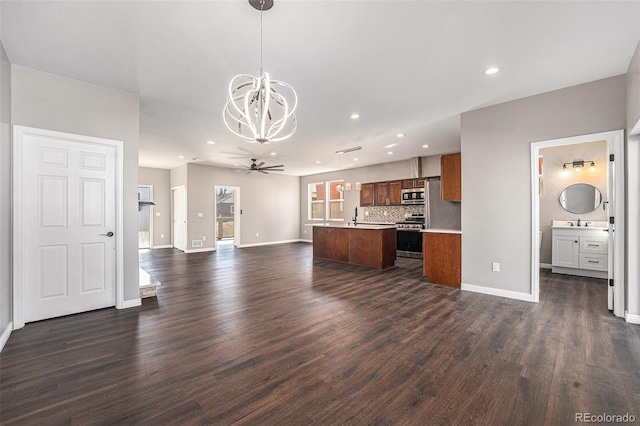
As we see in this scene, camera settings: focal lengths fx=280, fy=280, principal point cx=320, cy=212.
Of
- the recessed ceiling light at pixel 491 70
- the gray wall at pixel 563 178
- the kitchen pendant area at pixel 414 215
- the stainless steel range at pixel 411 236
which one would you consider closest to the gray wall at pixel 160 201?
the kitchen pendant area at pixel 414 215

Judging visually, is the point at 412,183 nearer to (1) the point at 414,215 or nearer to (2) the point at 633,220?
(1) the point at 414,215

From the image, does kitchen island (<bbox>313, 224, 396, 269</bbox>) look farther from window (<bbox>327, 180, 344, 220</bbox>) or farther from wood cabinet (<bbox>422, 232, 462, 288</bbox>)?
window (<bbox>327, 180, 344, 220</bbox>)

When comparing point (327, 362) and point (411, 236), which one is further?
point (411, 236)

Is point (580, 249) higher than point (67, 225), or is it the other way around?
point (67, 225)

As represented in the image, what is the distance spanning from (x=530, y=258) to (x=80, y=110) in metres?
5.89

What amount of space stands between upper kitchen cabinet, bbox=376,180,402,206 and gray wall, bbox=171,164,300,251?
13.2 ft

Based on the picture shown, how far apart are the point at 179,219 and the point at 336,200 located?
5.46m

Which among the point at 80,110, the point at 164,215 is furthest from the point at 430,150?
the point at 164,215

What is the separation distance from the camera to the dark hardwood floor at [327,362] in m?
1.71

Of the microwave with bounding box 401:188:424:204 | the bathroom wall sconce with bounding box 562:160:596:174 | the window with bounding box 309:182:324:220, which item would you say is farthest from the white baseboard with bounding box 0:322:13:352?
the window with bounding box 309:182:324:220

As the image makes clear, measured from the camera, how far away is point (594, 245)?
487 centimetres

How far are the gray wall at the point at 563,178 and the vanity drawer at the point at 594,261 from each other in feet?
2.24

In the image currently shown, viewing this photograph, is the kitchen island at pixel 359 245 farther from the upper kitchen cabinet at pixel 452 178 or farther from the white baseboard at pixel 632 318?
the white baseboard at pixel 632 318

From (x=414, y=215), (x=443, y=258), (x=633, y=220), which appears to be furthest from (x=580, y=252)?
(x=414, y=215)
